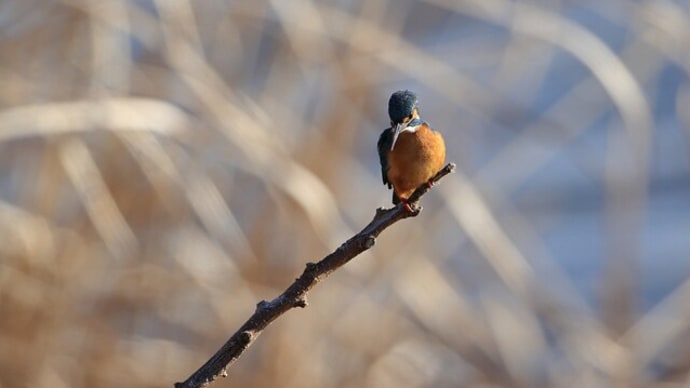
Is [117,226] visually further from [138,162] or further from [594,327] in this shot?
[594,327]

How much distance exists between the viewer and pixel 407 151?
19.8 inches

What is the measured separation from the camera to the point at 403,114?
1.70 ft

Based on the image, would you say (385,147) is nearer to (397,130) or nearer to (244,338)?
(397,130)

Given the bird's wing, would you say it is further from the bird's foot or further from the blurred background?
the blurred background

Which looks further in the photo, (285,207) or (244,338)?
(285,207)

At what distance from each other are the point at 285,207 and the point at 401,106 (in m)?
1.14

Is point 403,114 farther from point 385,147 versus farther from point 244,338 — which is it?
point 244,338

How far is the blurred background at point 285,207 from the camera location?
1.52 m

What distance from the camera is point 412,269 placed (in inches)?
65.0

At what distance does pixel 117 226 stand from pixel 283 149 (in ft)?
0.82

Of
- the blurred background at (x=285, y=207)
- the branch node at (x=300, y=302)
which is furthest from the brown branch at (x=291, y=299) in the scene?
the blurred background at (x=285, y=207)

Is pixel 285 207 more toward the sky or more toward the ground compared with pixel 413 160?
more toward the sky

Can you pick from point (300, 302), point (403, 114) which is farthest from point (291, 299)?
point (403, 114)

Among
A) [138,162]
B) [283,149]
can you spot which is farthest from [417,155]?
[138,162]
